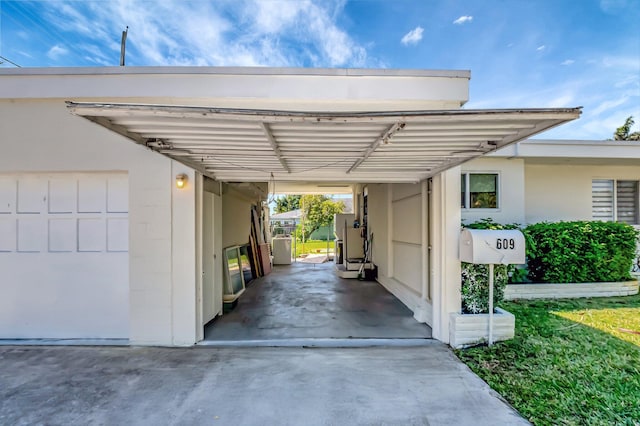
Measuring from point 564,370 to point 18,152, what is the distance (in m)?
7.33

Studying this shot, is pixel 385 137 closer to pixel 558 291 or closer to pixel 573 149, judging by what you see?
pixel 558 291

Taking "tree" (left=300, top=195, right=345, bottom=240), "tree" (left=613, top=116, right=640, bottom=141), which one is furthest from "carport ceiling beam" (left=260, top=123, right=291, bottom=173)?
"tree" (left=613, top=116, right=640, bottom=141)

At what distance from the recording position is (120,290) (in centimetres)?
434

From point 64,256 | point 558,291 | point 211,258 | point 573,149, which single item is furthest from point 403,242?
point 64,256

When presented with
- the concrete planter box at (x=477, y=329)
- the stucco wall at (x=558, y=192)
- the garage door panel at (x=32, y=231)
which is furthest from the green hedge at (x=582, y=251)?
the garage door panel at (x=32, y=231)

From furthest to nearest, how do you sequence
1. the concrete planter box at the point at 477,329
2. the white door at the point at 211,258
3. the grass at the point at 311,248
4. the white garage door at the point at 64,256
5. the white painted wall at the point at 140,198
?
the grass at the point at 311,248, the white door at the point at 211,258, the white garage door at the point at 64,256, the white painted wall at the point at 140,198, the concrete planter box at the point at 477,329

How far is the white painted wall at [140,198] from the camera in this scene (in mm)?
4145

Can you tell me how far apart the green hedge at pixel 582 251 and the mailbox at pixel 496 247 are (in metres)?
3.32

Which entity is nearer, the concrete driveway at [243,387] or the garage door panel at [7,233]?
the concrete driveway at [243,387]

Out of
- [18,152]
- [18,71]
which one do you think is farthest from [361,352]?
[18,71]

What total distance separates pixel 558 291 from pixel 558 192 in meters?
2.79

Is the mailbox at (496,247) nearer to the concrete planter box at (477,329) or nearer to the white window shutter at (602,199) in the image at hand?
the concrete planter box at (477,329)

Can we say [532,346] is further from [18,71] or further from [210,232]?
[18,71]

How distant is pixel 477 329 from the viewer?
406 cm
